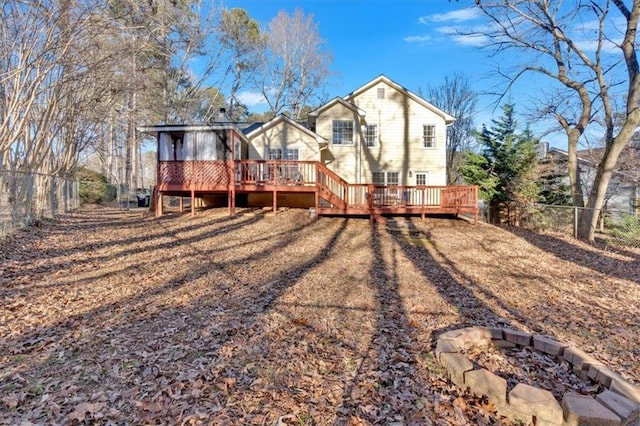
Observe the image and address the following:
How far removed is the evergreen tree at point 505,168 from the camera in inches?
611

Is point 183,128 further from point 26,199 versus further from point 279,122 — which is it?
point 26,199

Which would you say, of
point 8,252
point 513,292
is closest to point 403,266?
point 513,292

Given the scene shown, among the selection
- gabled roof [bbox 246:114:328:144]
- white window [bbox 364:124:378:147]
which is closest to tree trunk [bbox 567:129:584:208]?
white window [bbox 364:124:378:147]

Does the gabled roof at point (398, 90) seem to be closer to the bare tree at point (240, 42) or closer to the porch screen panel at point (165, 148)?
the porch screen panel at point (165, 148)

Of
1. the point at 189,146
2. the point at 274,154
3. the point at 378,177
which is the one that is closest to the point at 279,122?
the point at 274,154

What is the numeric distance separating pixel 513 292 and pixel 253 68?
28.0m

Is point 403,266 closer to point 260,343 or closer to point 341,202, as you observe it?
point 260,343

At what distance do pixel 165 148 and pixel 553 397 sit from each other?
14.9 metres

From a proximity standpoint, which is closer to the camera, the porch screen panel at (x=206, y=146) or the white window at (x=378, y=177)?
the porch screen panel at (x=206, y=146)

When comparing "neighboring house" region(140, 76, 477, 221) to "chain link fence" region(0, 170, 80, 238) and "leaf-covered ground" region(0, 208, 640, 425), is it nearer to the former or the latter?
"chain link fence" region(0, 170, 80, 238)

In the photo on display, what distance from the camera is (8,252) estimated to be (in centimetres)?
710

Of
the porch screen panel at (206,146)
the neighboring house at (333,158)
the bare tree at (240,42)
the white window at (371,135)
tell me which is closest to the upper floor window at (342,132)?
the neighboring house at (333,158)

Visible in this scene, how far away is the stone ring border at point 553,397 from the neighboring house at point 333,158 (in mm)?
9382

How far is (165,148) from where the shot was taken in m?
14.4
